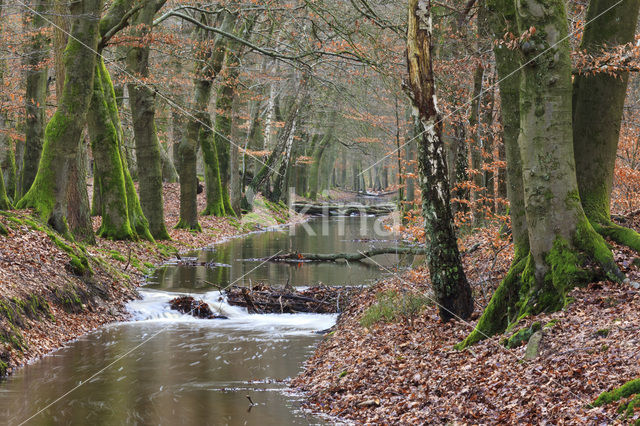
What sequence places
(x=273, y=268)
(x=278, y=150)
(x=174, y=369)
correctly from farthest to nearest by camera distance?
(x=278, y=150) → (x=273, y=268) → (x=174, y=369)

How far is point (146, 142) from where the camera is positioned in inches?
814

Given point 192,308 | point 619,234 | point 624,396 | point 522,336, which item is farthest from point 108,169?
point 624,396

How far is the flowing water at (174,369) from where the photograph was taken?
22.8 ft

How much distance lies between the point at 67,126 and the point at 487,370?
37.1ft

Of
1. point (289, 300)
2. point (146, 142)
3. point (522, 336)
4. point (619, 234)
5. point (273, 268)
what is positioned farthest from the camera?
point (146, 142)

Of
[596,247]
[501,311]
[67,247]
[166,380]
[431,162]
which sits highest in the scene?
[431,162]

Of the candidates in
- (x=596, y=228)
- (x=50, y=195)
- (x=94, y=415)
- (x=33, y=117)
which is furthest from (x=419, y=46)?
(x=33, y=117)

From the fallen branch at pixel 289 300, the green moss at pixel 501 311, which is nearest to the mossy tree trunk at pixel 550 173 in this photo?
the green moss at pixel 501 311

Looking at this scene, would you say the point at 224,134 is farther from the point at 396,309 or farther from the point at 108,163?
the point at 396,309

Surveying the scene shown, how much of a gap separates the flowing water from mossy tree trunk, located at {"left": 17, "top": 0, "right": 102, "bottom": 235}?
2885mm

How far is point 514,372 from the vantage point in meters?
5.96

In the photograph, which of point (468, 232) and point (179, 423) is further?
point (468, 232)

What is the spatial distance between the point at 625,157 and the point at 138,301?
1470 cm

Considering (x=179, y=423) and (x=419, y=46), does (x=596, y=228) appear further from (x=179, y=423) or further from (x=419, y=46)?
(x=179, y=423)
